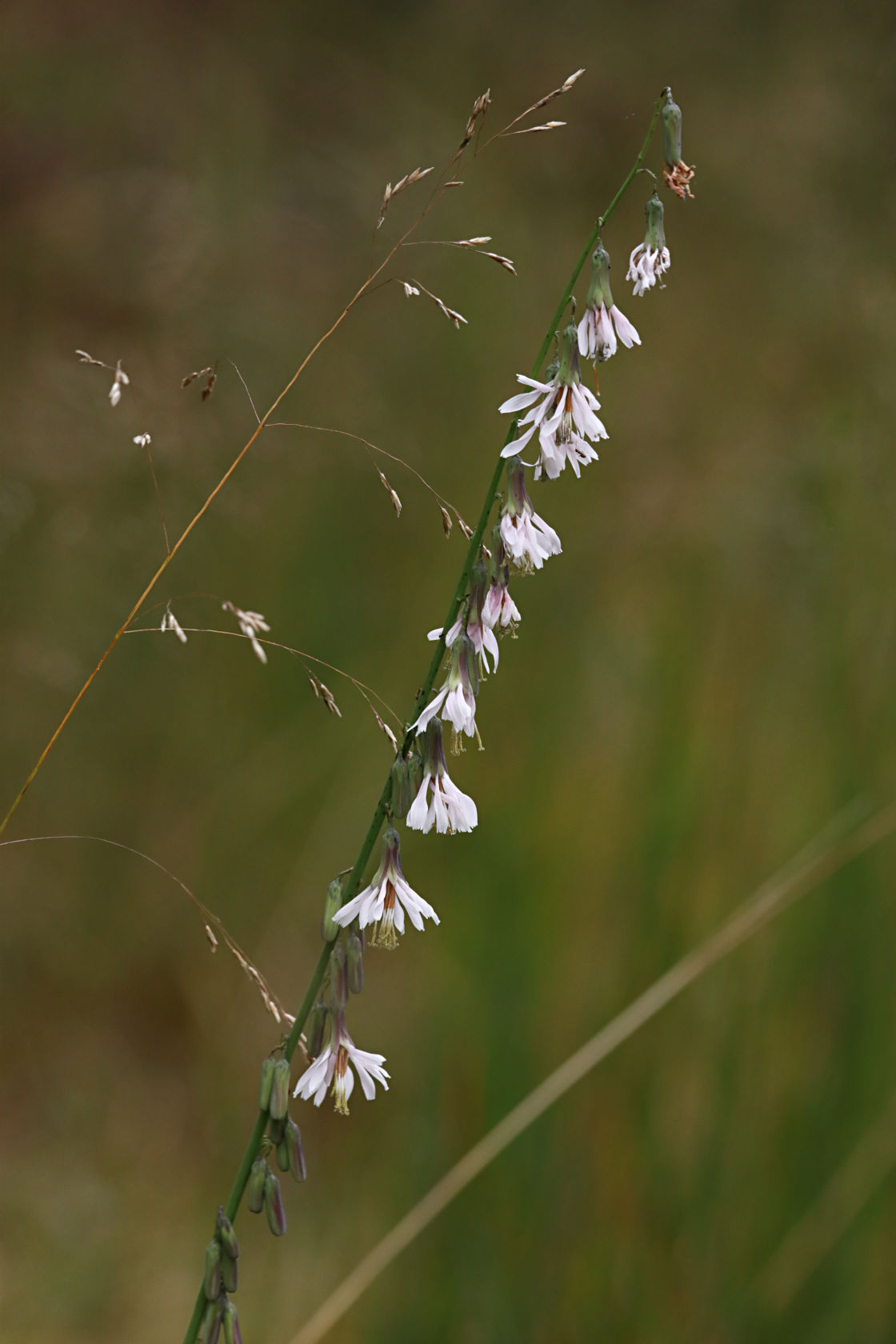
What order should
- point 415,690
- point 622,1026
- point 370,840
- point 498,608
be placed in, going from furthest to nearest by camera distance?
1. point 415,690
2. point 622,1026
3. point 498,608
4. point 370,840

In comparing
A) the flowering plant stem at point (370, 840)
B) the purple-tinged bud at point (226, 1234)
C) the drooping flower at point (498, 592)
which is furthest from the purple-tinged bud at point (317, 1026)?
the drooping flower at point (498, 592)

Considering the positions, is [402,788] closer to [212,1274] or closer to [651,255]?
[212,1274]

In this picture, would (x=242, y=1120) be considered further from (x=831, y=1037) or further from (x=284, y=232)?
(x=284, y=232)

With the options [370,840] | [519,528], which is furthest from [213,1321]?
[519,528]

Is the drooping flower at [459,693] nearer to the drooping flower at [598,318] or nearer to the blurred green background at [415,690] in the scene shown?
the drooping flower at [598,318]

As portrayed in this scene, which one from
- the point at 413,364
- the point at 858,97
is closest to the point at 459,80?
the point at 413,364
